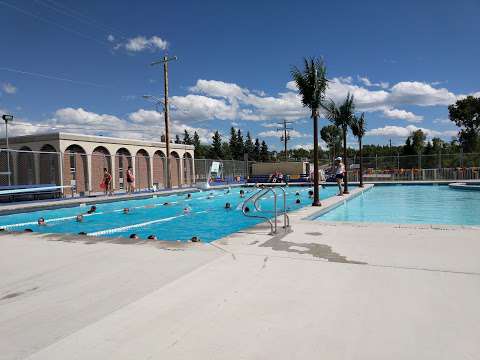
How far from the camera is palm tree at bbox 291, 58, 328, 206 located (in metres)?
12.5

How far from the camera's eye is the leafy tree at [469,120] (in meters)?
48.2

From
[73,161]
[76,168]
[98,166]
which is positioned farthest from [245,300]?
[98,166]

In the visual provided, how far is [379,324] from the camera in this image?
2939 mm

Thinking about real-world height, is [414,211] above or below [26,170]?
below

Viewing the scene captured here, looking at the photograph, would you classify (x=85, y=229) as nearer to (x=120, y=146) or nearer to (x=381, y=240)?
(x=381, y=240)

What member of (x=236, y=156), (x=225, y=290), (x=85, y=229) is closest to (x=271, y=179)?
(x=85, y=229)

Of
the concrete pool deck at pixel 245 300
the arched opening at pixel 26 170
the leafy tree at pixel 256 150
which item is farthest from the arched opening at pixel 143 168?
the leafy tree at pixel 256 150

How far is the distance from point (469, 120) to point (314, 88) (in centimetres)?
4676

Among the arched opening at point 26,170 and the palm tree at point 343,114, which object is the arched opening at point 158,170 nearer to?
the arched opening at point 26,170

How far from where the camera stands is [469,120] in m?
49.0

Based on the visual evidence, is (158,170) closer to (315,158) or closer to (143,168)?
(143,168)

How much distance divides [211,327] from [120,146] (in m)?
28.5

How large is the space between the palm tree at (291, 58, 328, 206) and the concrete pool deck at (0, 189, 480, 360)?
6.67 m

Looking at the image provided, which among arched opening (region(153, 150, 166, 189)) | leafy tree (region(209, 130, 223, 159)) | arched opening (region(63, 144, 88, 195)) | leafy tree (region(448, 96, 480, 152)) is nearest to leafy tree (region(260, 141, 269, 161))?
leafy tree (region(209, 130, 223, 159))
